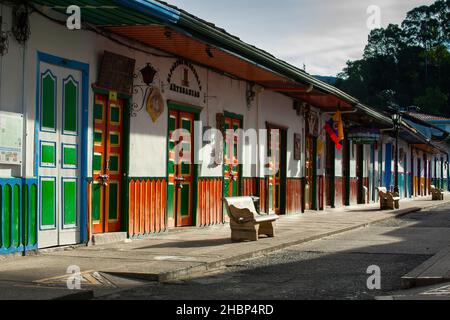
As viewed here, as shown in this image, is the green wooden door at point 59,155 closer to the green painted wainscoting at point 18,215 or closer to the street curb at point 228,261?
the green painted wainscoting at point 18,215

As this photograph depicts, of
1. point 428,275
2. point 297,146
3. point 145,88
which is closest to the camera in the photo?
point 428,275

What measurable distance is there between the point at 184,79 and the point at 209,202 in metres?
2.90

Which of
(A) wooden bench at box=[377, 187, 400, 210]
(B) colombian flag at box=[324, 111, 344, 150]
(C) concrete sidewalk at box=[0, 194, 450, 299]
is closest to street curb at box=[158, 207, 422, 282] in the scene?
(C) concrete sidewalk at box=[0, 194, 450, 299]

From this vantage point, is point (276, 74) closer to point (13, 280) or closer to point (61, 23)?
point (61, 23)

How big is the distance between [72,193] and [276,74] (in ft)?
21.3

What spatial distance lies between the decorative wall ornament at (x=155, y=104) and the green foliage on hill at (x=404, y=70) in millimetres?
63876

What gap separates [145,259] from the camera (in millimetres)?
10320

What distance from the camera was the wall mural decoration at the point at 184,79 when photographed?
14.7 m

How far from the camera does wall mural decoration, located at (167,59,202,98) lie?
14.7 meters

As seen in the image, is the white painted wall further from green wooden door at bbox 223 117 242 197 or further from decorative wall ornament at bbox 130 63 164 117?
green wooden door at bbox 223 117 242 197

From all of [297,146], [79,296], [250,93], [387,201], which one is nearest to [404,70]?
[387,201]

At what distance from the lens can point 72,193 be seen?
38.0 feet

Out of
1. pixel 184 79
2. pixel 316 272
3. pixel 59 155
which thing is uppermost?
pixel 184 79

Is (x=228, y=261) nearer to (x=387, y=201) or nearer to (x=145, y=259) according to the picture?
(x=145, y=259)
